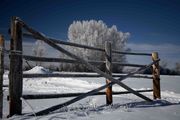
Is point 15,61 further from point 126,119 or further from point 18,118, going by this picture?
point 126,119

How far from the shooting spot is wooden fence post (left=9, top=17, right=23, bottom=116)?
135 inches

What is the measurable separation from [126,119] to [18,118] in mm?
1789

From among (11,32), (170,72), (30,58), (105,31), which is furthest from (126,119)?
(105,31)

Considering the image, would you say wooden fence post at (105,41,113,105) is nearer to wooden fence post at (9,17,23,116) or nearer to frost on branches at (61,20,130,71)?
wooden fence post at (9,17,23,116)

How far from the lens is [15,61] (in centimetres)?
351

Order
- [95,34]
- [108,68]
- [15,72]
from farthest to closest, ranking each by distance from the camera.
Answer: [95,34]
[108,68]
[15,72]

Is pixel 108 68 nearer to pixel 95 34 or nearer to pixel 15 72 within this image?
pixel 15 72

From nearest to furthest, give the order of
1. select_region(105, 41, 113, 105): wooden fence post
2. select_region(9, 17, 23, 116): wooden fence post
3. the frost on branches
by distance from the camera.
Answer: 1. select_region(9, 17, 23, 116): wooden fence post
2. select_region(105, 41, 113, 105): wooden fence post
3. the frost on branches

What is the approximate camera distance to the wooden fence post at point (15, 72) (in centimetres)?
344

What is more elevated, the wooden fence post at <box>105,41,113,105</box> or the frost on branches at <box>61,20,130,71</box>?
the frost on branches at <box>61,20,130,71</box>

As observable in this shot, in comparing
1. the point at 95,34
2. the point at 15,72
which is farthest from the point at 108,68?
the point at 95,34

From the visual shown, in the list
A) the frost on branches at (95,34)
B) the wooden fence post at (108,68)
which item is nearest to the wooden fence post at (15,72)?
the wooden fence post at (108,68)

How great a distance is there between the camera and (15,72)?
3.47 metres

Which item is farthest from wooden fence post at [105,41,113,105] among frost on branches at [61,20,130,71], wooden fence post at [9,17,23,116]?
frost on branches at [61,20,130,71]
